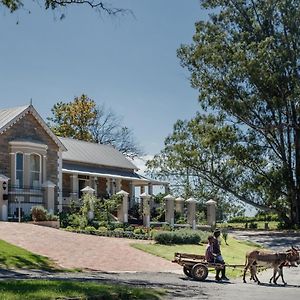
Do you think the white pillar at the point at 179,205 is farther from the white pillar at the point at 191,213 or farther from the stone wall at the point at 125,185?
the stone wall at the point at 125,185

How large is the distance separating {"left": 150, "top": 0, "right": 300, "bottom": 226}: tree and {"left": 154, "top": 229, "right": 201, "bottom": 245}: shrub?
15.6m

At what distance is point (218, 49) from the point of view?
4372cm

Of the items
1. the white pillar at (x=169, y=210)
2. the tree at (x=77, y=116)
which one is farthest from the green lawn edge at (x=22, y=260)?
the tree at (x=77, y=116)

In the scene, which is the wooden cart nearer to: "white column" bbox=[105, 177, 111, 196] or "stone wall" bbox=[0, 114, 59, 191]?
"stone wall" bbox=[0, 114, 59, 191]

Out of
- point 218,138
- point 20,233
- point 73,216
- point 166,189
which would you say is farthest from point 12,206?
point 166,189

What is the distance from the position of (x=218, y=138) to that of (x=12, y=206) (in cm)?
1702

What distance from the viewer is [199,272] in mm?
19125

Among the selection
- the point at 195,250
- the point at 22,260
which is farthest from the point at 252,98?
the point at 22,260

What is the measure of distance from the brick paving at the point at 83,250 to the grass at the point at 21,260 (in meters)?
0.54

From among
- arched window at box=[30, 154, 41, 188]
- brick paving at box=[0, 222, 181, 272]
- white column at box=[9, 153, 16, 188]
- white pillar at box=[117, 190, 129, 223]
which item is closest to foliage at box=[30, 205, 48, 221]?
brick paving at box=[0, 222, 181, 272]

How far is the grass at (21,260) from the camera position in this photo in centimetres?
Result: 1995

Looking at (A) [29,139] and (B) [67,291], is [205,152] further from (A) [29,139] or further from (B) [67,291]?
(B) [67,291]

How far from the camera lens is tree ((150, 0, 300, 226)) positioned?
42.3 meters

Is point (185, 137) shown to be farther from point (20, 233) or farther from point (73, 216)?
point (20, 233)
